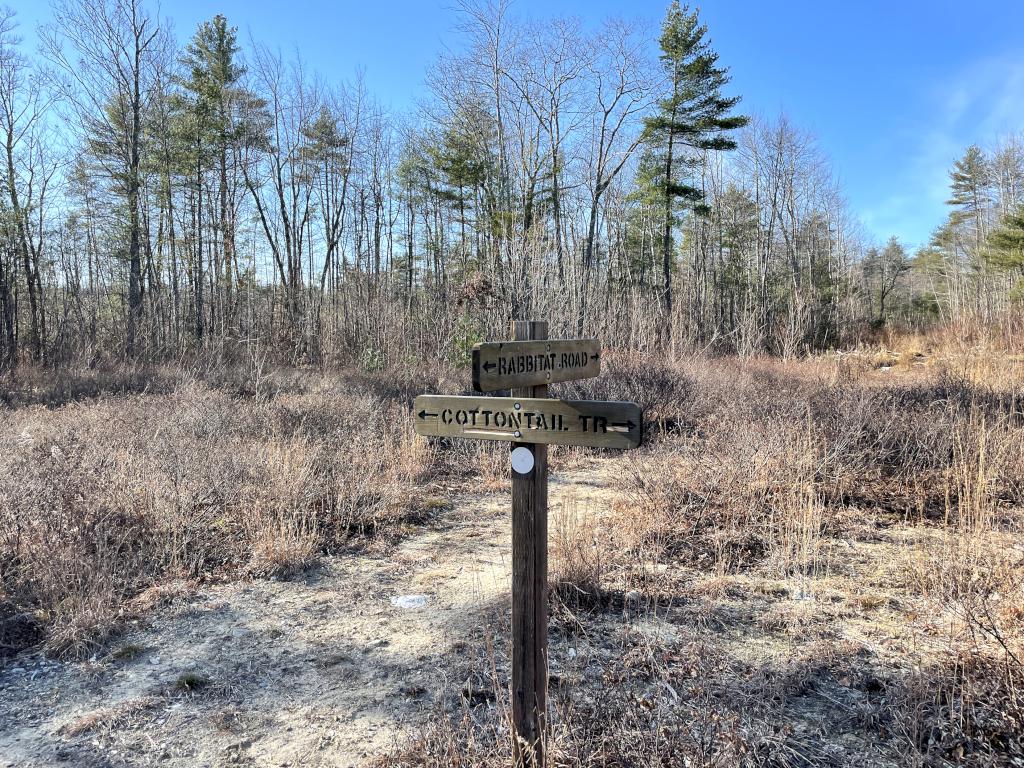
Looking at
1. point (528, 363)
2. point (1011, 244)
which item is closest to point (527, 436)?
point (528, 363)

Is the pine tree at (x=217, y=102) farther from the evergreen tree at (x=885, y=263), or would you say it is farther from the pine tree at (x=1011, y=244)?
the evergreen tree at (x=885, y=263)

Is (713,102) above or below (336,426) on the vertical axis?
above

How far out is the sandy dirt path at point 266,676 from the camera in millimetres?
2473

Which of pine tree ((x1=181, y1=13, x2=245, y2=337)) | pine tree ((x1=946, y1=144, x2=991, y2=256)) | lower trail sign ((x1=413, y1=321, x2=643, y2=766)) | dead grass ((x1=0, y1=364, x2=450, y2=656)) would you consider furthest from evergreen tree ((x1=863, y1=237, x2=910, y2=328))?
lower trail sign ((x1=413, y1=321, x2=643, y2=766))

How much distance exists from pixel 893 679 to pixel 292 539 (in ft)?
11.8

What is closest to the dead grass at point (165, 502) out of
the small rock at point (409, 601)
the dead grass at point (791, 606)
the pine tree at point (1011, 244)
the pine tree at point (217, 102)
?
the small rock at point (409, 601)

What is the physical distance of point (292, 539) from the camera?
14.4ft

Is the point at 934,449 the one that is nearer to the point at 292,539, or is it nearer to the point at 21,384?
the point at 292,539

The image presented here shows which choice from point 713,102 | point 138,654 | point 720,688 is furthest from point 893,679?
point 713,102

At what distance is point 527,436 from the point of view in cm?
189

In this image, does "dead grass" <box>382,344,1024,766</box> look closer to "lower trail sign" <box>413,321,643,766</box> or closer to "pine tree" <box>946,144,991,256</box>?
A: "lower trail sign" <box>413,321,643,766</box>

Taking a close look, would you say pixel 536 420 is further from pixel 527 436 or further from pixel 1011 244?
pixel 1011 244

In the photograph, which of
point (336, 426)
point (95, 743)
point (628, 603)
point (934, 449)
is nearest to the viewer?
point (95, 743)

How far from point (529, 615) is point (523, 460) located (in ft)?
1.65
